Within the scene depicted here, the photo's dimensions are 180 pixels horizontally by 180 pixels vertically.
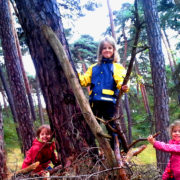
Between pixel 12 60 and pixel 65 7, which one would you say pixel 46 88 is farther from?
pixel 12 60

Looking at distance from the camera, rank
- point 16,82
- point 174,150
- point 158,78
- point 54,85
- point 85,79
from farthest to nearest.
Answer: point 16,82 → point 158,78 → point 85,79 → point 174,150 → point 54,85

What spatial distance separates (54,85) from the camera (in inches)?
90.3

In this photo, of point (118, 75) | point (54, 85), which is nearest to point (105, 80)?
point (118, 75)

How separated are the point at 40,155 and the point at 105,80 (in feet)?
4.59

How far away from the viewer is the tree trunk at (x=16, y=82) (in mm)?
7344

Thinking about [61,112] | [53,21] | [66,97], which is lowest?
[61,112]

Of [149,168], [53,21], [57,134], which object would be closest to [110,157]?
[149,168]

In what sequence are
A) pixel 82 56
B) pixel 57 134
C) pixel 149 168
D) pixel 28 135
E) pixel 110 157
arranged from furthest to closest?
pixel 82 56 → pixel 28 135 → pixel 57 134 → pixel 149 168 → pixel 110 157

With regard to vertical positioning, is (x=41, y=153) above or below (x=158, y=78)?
below

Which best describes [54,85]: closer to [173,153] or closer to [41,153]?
A: [41,153]

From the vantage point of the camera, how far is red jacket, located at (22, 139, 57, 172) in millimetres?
2787

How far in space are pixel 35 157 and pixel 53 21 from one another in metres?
1.71

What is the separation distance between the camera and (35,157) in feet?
8.70

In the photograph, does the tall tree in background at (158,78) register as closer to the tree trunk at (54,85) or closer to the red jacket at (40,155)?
the red jacket at (40,155)
